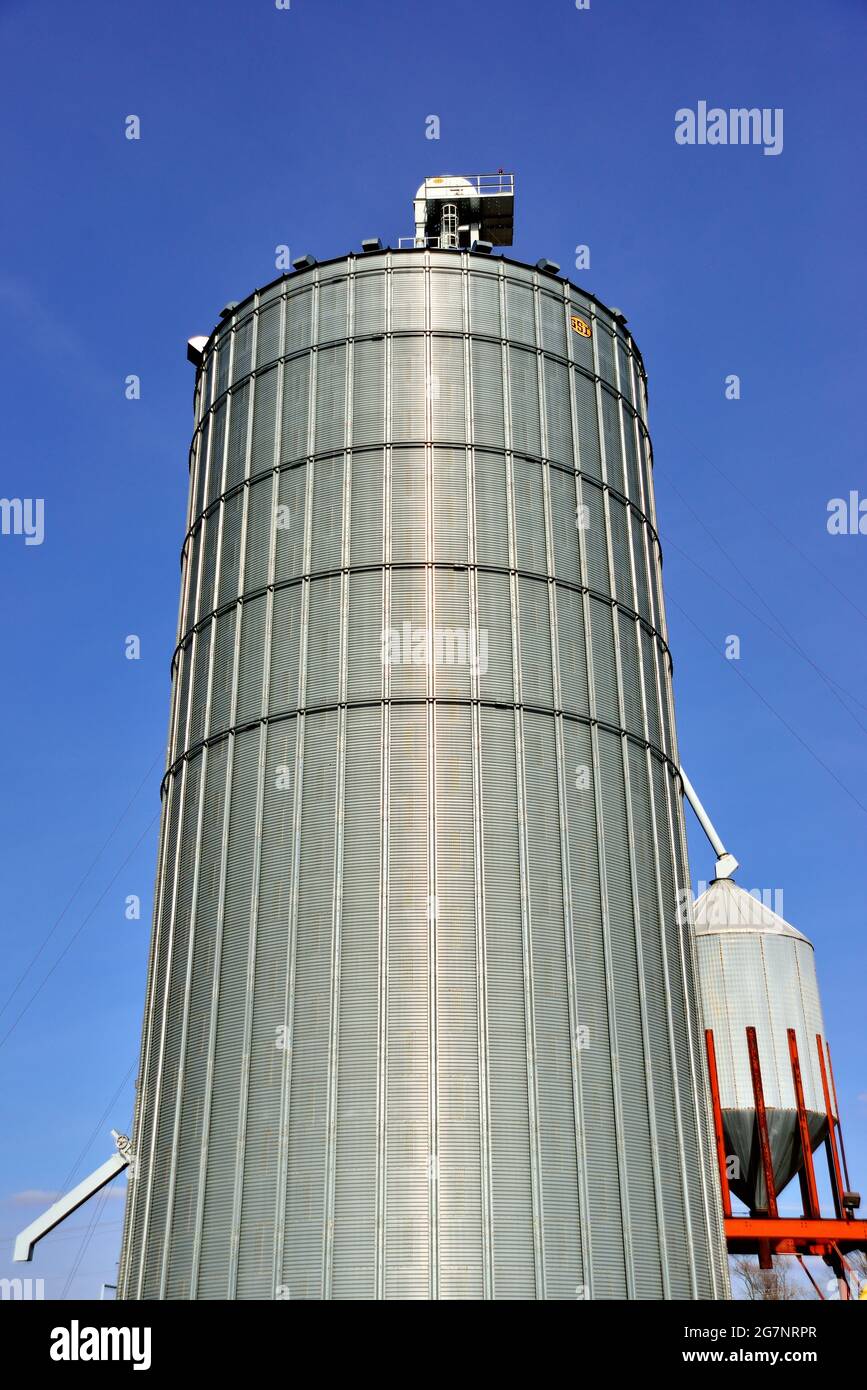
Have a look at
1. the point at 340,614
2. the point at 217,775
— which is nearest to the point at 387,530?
the point at 340,614

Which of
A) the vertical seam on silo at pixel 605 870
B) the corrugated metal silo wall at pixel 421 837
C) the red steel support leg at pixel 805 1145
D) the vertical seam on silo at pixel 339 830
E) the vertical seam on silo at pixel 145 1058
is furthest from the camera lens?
the red steel support leg at pixel 805 1145

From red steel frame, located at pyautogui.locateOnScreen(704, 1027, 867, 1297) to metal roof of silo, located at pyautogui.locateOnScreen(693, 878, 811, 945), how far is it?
118 inches

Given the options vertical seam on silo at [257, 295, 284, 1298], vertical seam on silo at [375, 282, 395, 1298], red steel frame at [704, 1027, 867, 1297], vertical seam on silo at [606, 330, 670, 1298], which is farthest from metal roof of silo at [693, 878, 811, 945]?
vertical seam on silo at [257, 295, 284, 1298]

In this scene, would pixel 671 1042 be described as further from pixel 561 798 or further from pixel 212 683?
pixel 212 683

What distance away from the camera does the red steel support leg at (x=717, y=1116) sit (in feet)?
103

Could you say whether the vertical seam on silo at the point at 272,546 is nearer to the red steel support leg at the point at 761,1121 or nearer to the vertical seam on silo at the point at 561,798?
the vertical seam on silo at the point at 561,798

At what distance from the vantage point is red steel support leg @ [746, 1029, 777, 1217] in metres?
32.8

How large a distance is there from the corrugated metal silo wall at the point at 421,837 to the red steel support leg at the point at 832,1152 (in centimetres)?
662

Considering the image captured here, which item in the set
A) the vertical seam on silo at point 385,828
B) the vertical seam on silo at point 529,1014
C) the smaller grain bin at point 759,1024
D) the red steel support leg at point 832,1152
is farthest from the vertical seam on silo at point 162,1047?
the red steel support leg at point 832,1152

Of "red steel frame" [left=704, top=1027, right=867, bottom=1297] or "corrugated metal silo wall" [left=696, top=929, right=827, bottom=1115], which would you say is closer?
"red steel frame" [left=704, top=1027, right=867, bottom=1297]

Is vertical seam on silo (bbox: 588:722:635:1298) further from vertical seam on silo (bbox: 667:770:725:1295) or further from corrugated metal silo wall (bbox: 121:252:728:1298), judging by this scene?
vertical seam on silo (bbox: 667:770:725:1295)

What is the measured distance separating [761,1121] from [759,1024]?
2520mm

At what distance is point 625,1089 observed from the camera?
27656mm
